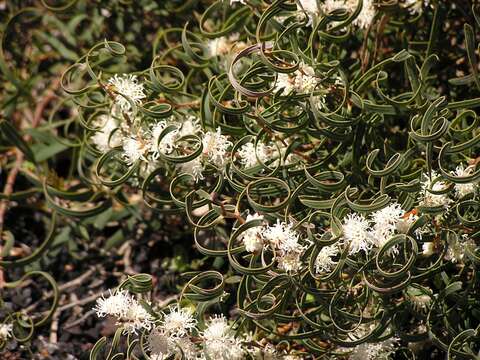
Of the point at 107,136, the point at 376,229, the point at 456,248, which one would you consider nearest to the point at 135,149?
the point at 107,136

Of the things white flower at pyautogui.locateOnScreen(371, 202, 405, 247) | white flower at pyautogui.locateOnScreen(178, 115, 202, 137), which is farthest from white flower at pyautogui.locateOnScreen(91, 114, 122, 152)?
white flower at pyautogui.locateOnScreen(371, 202, 405, 247)

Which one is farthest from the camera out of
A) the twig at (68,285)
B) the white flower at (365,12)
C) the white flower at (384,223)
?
the twig at (68,285)

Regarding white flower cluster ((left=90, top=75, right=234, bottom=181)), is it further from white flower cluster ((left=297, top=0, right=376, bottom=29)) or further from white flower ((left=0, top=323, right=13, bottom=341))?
white flower ((left=0, top=323, right=13, bottom=341))

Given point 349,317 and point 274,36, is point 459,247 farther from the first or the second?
point 274,36

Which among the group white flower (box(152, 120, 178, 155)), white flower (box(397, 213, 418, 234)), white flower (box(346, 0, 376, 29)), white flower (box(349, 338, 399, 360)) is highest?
white flower (box(346, 0, 376, 29))

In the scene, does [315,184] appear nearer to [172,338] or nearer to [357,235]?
[357,235]

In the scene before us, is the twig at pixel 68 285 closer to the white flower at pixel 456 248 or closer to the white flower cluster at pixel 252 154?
the white flower cluster at pixel 252 154

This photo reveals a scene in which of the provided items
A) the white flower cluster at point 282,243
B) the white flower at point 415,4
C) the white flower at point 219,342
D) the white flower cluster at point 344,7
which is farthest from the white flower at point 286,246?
the white flower at point 415,4
